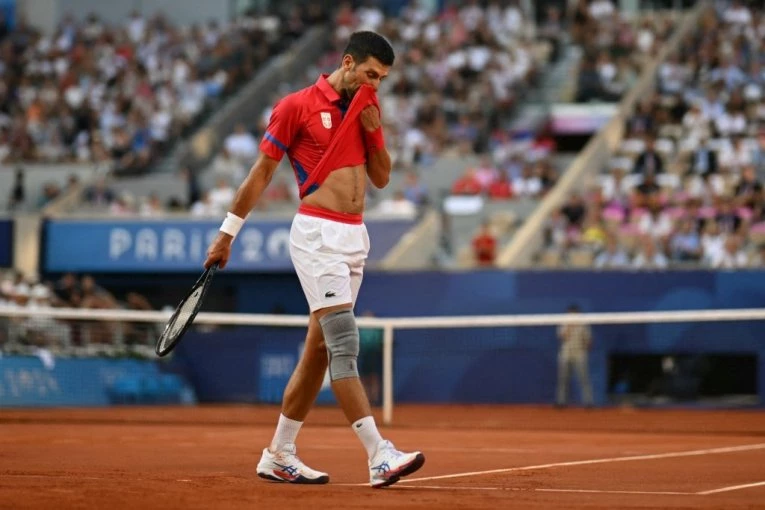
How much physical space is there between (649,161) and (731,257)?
3.73 metres

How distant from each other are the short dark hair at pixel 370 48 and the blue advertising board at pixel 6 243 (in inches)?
813

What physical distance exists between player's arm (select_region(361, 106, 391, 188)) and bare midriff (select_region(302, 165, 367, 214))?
0.11 metres

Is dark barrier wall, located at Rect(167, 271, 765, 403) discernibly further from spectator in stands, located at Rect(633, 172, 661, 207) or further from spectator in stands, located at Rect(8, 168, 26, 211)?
spectator in stands, located at Rect(8, 168, 26, 211)

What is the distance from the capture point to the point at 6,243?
90.3 ft

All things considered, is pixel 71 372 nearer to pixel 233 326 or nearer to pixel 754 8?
pixel 233 326

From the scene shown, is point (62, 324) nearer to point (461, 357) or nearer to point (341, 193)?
point (461, 357)

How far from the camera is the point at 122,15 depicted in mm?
38156

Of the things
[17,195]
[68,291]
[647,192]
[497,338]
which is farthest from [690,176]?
[17,195]

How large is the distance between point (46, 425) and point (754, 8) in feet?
64.4

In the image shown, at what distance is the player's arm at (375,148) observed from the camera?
313 inches

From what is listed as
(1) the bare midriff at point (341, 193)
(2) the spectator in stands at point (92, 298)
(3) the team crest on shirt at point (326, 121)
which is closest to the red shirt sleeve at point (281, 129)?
(3) the team crest on shirt at point (326, 121)

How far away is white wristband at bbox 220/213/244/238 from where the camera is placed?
7926 mm

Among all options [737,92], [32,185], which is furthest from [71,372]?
[737,92]

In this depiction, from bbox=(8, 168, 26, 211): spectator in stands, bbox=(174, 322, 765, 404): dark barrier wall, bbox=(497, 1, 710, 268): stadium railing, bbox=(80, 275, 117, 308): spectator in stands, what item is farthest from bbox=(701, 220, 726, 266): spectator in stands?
bbox=(8, 168, 26, 211): spectator in stands
